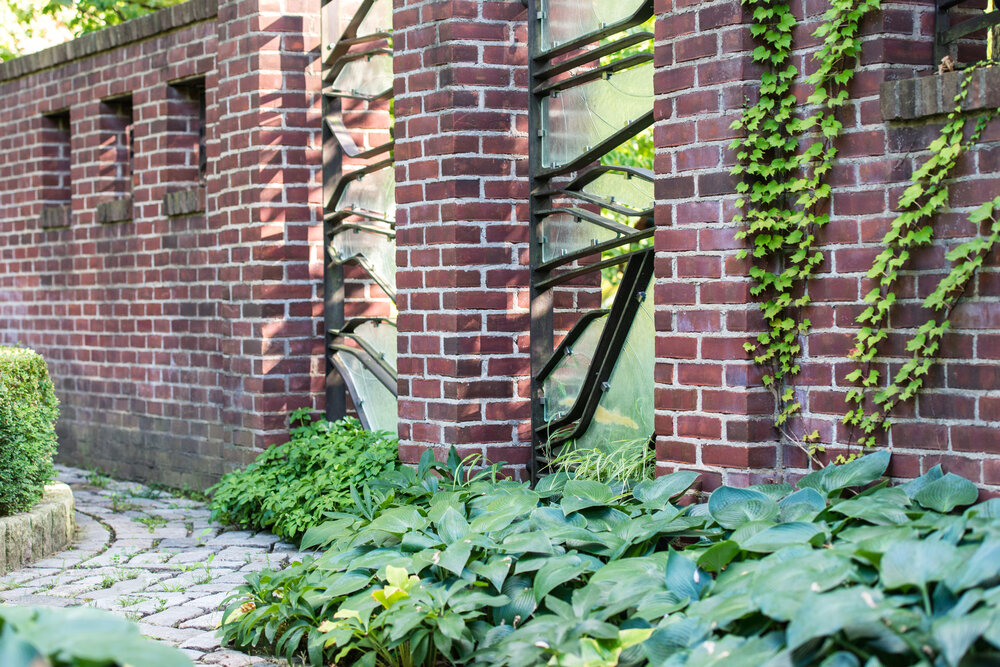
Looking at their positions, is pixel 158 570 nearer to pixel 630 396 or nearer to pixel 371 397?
pixel 371 397

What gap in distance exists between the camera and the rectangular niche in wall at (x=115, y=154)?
8.16 metres

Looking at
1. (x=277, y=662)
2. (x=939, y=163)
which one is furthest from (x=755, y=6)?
(x=277, y=662)

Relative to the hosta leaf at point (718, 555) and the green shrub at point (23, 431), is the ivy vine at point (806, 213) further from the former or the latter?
the green shrub at point (23, 431)

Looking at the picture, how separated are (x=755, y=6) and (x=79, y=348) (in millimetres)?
6526

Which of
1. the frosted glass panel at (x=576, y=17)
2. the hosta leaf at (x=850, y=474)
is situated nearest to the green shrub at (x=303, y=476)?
the frosted glass panel at (x=576, y=17)

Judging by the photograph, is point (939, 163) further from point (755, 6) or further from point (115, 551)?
point (115, 551)

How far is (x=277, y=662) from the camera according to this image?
3.67 m

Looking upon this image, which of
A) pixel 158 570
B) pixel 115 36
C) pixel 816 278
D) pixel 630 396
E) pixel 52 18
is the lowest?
pixel 158 570

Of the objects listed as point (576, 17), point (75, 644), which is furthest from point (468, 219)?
point (75, 644)

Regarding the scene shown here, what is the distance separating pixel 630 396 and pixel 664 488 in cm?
95

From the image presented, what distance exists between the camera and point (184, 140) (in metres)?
7.47

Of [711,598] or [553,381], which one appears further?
[553,381]

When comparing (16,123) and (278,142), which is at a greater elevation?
(16,123)

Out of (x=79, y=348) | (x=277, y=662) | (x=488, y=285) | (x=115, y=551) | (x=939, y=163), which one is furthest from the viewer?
(x=79, y=348)
